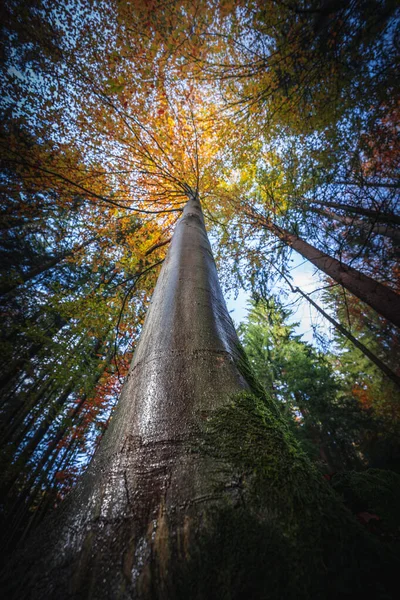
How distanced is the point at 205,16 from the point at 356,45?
3047 millimetres

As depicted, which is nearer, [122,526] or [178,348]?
[122,526]

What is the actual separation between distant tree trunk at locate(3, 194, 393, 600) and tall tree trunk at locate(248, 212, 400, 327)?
407 cm

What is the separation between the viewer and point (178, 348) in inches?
35.2

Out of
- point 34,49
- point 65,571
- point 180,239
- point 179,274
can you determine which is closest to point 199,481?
point 65,571

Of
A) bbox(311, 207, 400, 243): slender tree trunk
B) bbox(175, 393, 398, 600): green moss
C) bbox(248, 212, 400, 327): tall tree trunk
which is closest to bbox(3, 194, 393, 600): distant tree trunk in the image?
bbox(175, 393, 398, 600): green moss

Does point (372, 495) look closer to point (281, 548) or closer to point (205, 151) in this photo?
point (281, 548)

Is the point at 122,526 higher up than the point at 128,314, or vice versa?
the point at 128,314

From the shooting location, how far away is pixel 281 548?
0.39 metres

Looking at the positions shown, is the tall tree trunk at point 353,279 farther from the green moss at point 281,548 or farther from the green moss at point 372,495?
the green moss at point 281,548

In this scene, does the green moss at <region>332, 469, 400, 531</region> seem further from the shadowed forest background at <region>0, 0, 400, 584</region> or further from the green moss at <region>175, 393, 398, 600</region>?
the shadowed forest background at <region>0, 0, 400, 584</region>

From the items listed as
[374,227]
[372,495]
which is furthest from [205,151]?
[372,495]

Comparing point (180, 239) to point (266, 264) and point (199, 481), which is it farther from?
point (266, 264)

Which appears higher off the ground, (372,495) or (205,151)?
(205,151)

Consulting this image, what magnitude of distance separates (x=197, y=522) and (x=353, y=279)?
4.84 m
